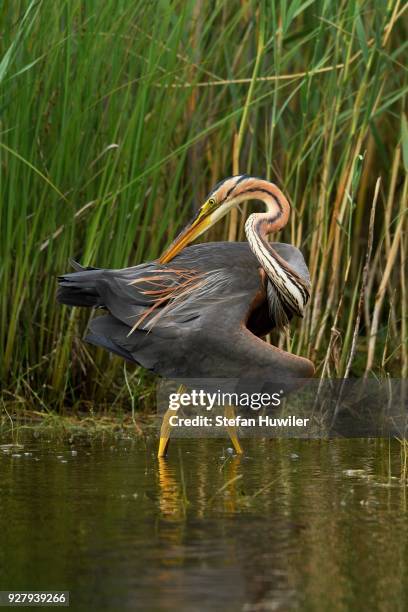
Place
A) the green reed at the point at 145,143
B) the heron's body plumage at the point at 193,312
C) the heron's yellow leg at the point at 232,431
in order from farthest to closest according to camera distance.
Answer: the green reed at the point at 145,143, the heron's yellow leg at the point at 232,431, the heron's body plumage at the point at 193,312

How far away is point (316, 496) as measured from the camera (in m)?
5.25

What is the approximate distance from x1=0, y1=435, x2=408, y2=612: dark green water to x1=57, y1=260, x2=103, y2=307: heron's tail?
735mm

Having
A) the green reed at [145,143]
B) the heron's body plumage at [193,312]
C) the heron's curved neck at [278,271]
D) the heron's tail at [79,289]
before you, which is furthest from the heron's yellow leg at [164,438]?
the green reed at [145,143]

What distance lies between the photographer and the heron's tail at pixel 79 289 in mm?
6363

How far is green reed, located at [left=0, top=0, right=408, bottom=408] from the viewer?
275 inches

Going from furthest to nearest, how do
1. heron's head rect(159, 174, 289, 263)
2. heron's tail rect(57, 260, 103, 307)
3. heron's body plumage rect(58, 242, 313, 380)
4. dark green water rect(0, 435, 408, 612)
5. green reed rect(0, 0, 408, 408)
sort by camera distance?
1. green reed rect(0, 0, 408, 408)
2. heron's head rect(159, 174, 289, 263)
3. heron's tail rect(57, 260, 103, 307)
4. heron's body plumage rect(58, 242, 313, 380)
5. dark green water rect(0, 435, 408, 612)

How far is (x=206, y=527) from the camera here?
461 centimetres

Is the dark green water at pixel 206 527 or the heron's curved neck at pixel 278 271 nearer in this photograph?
the dark green water at pixel 206 527

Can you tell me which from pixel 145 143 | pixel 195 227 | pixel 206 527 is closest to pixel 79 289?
pixel 195 227

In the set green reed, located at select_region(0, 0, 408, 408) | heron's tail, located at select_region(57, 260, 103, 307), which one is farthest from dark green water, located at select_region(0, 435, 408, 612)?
green reed, located at select_region(0, 0, 408, 408)

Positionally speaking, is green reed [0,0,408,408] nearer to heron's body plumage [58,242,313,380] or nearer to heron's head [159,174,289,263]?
heron's head [159,174,289,263]

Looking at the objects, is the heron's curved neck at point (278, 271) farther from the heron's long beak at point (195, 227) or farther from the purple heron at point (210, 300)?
the heron's long beak at point (195, 227)

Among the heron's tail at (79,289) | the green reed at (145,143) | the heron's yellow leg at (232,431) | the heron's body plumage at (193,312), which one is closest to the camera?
the heron's body plumage at (193,312)

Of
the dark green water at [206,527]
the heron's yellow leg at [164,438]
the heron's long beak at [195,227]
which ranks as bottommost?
the dark green water at [206,527]
